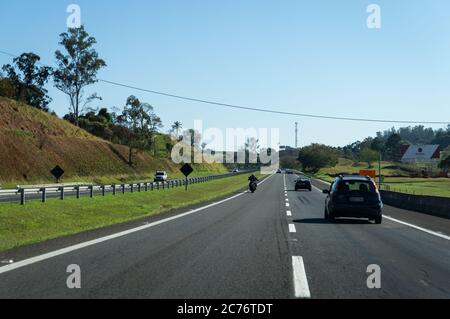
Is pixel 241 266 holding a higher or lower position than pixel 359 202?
lower

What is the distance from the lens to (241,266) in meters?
9.35

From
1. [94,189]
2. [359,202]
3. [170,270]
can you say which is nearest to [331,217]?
[359,202]

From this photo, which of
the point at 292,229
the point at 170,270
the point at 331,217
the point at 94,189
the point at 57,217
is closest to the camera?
the point at 170,270

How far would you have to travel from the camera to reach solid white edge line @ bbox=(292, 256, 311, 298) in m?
7.13

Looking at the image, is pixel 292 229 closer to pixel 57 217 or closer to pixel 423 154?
pixel 57 217

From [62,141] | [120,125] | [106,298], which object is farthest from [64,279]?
[120,125]

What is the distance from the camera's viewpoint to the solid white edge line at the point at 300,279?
23.4 feet

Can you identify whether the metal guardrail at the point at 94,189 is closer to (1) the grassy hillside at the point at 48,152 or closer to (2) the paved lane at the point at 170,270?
(1) the grassy hillside at the point at 48,152

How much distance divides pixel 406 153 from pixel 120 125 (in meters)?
110

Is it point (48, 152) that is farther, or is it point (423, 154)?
point (423, 154)

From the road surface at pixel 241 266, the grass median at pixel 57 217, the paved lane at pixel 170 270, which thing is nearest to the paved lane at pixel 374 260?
the road surface at pixel 241 266

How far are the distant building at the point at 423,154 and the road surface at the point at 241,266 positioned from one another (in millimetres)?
162471

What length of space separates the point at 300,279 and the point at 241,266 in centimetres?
146
